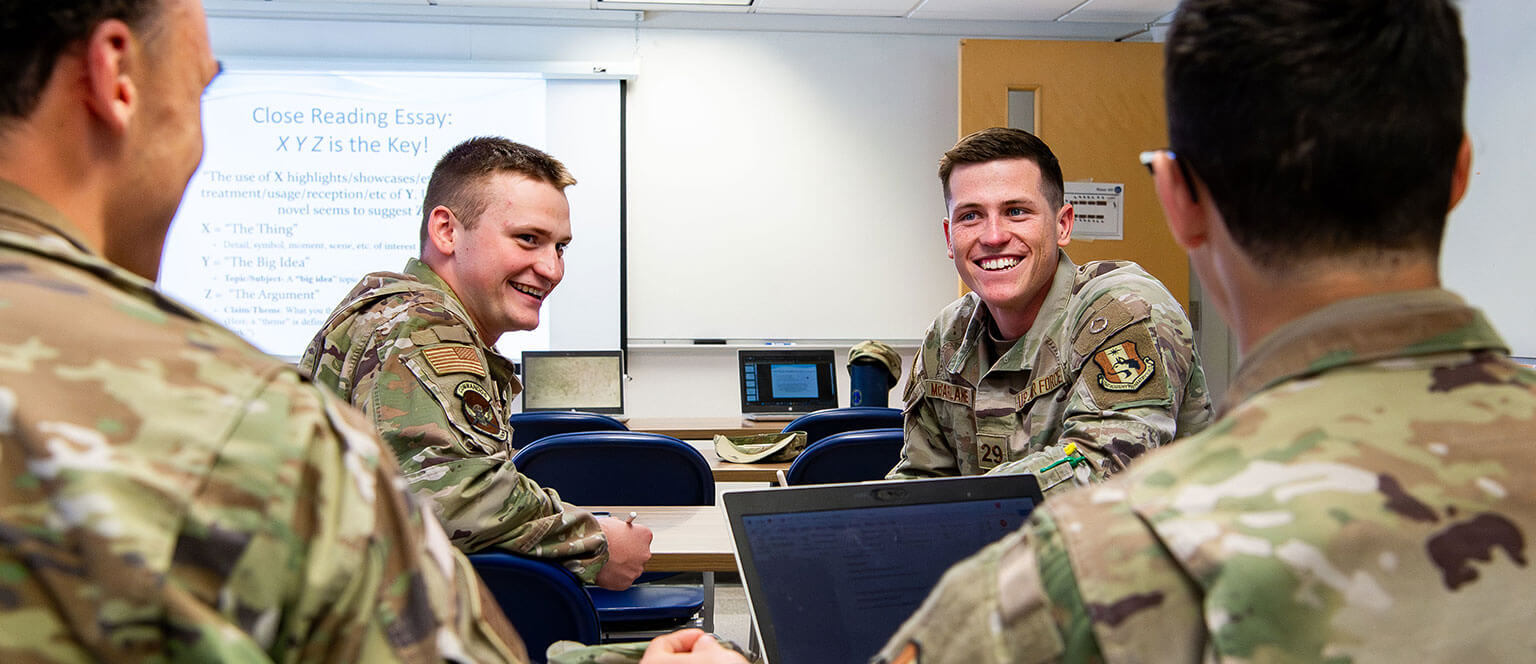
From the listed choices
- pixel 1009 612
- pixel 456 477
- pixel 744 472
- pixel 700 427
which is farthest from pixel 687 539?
pixel 700 427

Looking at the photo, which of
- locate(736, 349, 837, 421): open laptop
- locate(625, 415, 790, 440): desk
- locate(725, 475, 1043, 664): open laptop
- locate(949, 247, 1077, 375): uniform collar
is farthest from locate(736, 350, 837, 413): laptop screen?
locate(725, 475, 1043, 664): open laptop

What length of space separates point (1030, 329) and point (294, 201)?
174 inches

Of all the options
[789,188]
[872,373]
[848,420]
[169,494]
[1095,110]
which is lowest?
[848,420]

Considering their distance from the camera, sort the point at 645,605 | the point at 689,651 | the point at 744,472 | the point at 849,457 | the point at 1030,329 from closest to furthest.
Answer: the point at 689,651 → the point at 1030,329 → the point at 645,605 → the point at 849,457 → the point at 744,472

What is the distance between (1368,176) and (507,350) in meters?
4.95

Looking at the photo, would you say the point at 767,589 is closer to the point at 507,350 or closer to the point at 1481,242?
the point at 1481,242

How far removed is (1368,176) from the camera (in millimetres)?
639

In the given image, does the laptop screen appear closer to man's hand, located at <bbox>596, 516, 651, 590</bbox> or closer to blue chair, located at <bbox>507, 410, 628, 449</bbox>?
blue chair, located at <bbox>507, 410, 628, 449</bbox>

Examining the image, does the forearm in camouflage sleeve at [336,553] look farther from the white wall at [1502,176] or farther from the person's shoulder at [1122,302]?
the white wall at [1502,176]

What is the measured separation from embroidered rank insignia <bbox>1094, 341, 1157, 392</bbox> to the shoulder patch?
1002 mm

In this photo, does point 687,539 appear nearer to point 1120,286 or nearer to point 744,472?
point 1120,286

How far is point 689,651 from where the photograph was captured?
1.02 meters

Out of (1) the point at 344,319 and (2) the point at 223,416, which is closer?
(2) the point at 223,416

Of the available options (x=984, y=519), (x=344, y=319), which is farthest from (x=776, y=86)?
(x=984, y=519)
